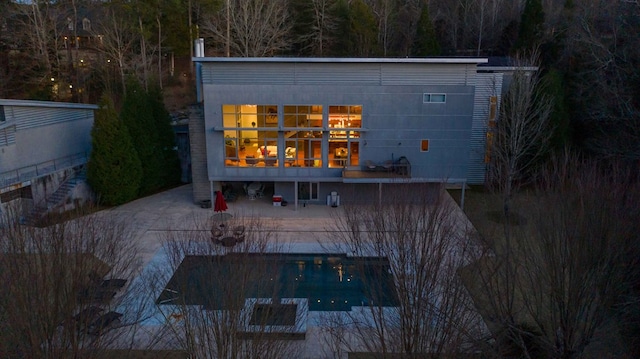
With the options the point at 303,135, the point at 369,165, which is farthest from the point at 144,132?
the point at 369,165

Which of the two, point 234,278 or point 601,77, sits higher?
point 601,77

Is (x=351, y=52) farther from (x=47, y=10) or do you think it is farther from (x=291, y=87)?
(x=47, y=10)

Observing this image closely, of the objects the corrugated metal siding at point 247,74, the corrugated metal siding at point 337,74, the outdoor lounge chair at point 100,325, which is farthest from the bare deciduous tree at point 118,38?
the outdoor lounge chair at point 100,325

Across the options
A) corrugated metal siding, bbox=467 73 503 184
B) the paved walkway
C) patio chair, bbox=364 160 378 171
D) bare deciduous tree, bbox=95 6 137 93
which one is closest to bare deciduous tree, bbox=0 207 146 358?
the paved walkway

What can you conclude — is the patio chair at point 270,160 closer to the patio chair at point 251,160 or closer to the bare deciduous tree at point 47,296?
the patio chair at point 251,160

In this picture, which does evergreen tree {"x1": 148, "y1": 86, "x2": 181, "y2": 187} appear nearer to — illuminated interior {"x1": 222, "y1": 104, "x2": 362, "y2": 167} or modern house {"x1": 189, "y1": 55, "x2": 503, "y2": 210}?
modern house {"x1": 189, "y1": 55, "x2": 503, "y2": 210}

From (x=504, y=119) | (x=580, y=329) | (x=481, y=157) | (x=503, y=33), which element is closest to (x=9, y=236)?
(x=580, y=329)
